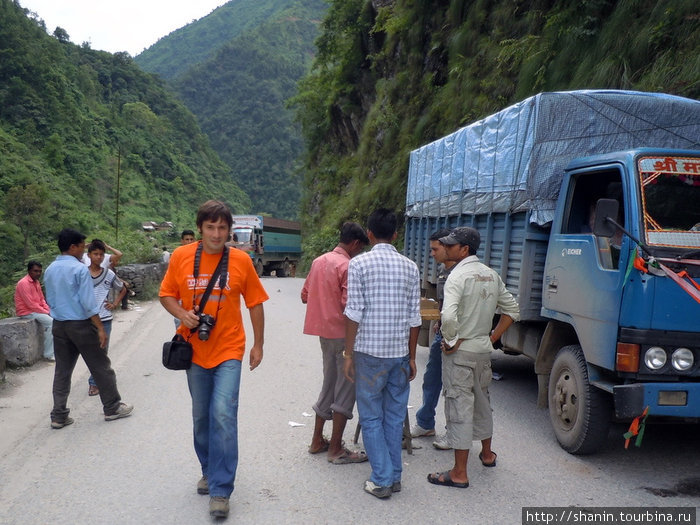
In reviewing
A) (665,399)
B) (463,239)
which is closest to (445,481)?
(665,399)

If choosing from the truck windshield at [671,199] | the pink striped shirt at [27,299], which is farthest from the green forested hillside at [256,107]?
the truck windshield at [671,199]

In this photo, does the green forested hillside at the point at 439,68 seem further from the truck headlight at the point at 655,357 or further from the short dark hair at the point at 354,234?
the short dark hair at the point at 354,234

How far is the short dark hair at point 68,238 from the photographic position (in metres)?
5.50

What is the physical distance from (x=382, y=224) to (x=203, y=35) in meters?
150

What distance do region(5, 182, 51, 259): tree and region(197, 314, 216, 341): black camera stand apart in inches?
1451

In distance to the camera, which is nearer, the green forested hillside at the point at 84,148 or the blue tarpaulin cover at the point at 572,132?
the blue tarpaulin cover at the point at 572,132

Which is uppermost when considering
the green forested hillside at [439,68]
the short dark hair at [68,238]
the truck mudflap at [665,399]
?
the green forested hillside at [439,68]

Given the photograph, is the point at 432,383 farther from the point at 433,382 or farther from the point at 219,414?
the point at 219,414

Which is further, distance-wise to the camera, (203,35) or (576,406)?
(203,35)

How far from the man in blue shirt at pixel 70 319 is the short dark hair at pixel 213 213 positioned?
2286 mm

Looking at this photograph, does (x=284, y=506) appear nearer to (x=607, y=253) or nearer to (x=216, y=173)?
(x=607, y=253)

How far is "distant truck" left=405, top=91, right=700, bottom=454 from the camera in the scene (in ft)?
13.4

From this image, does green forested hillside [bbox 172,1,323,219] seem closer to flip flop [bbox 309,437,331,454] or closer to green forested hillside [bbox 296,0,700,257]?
green forested hillside [bbox 296,0,700,257]

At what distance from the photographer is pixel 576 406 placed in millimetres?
4789
